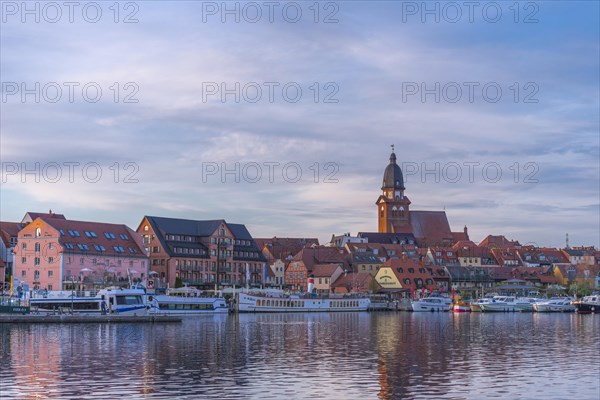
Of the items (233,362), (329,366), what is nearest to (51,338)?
(233,362)

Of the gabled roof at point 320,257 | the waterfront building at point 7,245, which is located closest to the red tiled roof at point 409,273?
the gabled roof at point 320,257

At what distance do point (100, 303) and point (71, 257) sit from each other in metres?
35.7

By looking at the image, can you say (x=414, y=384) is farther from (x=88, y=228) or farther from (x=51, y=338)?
(x=88, y=228)

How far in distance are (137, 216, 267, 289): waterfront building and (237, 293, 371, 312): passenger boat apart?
11.1 m

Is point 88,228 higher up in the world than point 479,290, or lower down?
higher up

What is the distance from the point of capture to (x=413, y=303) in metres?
146

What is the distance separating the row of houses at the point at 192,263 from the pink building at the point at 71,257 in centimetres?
15

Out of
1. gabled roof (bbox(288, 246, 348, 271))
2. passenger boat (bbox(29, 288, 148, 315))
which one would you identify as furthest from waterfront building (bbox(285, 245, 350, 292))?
passenger boat (bbox(29, 288, 148, 315))

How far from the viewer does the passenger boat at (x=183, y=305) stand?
110375 millimetres

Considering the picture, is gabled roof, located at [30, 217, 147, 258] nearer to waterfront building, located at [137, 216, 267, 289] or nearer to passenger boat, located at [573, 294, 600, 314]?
waterfront building, located at [137, 216, 267, 289]

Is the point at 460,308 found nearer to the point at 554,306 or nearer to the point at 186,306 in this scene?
the point at 554,306

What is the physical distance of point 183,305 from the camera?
117 metres

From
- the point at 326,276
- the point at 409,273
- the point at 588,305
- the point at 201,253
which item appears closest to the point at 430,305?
the point at 588,305

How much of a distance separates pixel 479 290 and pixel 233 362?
136315 millimetres
